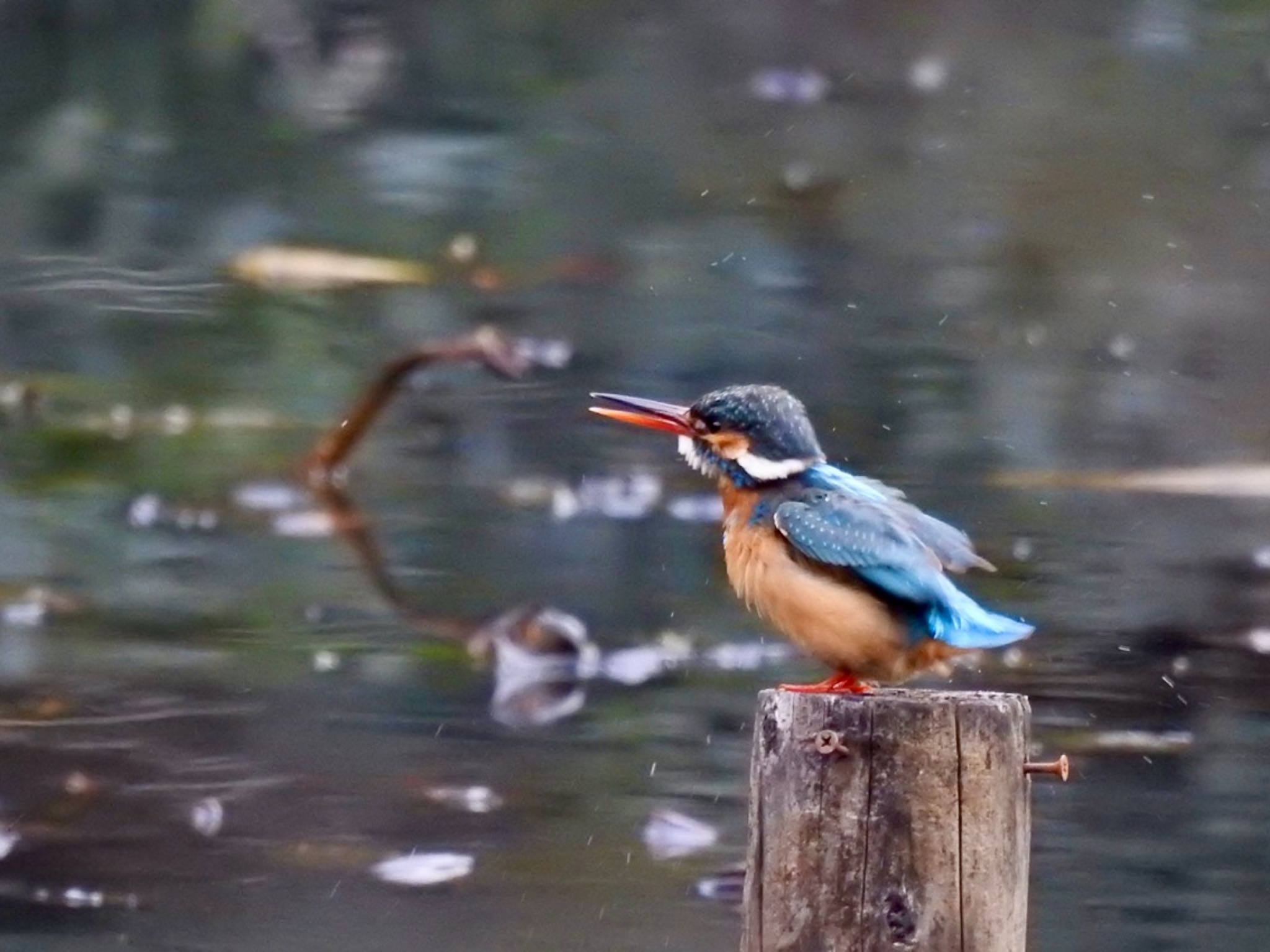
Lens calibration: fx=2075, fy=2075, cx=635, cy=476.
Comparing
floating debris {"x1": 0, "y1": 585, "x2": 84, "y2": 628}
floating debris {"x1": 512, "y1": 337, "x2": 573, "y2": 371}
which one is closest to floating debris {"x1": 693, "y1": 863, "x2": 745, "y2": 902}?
floating debris {"x1": 0, "y1": 585, "x2": 84, "y2": 628}

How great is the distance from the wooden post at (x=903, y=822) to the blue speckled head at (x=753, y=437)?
0.69 meters

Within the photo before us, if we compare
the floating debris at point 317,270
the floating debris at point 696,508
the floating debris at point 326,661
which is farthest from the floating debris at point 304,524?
the floating debris at point 317,270

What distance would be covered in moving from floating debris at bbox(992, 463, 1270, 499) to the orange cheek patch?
446cm

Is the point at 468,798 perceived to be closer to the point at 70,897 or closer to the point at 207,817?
the point at 207,817

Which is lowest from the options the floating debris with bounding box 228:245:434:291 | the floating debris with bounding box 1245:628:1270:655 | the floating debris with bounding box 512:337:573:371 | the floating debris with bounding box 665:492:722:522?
the floating debris with bounding box 1245:628:1270:655

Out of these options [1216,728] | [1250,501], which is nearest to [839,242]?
[1250,501]

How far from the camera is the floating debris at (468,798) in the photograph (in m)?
5.28

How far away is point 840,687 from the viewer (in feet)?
9.75

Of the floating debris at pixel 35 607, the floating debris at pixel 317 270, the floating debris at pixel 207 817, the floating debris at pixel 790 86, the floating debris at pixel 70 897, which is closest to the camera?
the floating debris at pixel 70 897

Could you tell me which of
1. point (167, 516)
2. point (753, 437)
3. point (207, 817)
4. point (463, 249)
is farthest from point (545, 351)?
point (753, 437)

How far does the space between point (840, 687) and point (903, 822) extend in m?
0.46

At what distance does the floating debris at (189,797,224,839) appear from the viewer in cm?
518

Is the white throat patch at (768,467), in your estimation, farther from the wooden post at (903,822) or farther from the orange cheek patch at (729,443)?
the wooden post at (903,822)

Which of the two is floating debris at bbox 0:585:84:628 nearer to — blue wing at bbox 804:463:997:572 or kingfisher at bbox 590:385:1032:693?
kingfisher at bbox 590:385:1032:693
